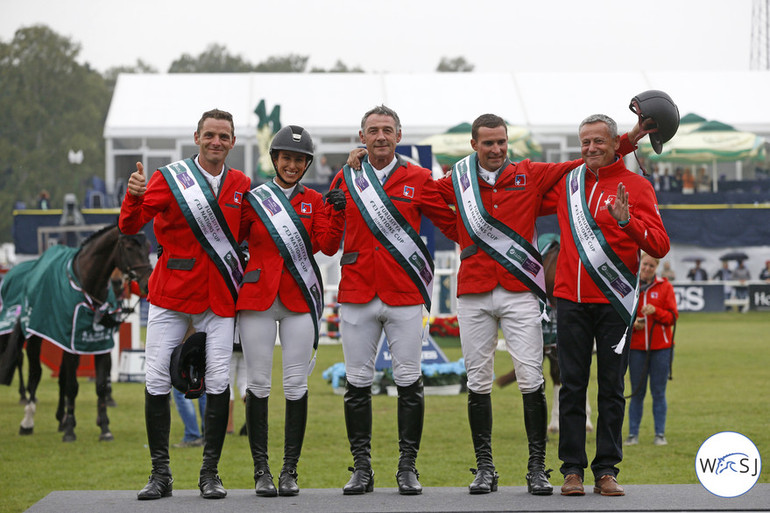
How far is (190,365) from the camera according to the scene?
6094mm

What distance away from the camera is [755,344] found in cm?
2036

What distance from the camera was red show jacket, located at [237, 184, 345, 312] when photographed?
611 cm

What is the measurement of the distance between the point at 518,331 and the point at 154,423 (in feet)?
7.01

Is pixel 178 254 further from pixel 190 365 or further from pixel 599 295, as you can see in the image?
pixel 599 295

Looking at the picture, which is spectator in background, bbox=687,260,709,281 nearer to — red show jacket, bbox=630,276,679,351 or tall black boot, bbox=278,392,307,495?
red show jacket, bbox=630,276,679,351

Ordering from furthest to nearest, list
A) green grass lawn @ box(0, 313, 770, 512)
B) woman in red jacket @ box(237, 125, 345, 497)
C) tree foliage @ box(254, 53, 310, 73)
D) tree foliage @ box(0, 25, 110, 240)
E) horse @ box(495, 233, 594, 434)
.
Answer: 1. tree foliage @ box(254, 53, 310, 73)
2. tree foliage @ box(0, 25, 110, 240)
3. horse @ box(495, 233, 594, 434)
4. green grass lawn @ box(0, 313, 770, 512)
5. woman in red jacket @ box(237, 125, 345, 497)

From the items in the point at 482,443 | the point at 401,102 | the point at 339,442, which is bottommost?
the point at 339,442

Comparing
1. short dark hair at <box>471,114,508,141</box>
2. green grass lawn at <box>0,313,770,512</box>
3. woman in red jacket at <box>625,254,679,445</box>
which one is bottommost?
green grass lawn at <box>0,313,770,512</box>

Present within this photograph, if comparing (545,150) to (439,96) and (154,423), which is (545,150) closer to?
(439,96)

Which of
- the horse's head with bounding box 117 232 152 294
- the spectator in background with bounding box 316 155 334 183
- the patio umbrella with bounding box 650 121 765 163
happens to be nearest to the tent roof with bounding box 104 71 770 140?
the spectator in background with bounding box 316 155 334 183

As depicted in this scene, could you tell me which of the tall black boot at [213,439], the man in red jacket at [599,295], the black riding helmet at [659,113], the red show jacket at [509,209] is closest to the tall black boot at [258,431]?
the tall black boot at [213,439]

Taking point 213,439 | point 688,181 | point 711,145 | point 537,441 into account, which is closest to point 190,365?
point 213,439

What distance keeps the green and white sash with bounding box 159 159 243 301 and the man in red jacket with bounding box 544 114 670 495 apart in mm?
1882

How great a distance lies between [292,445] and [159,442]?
75cm
